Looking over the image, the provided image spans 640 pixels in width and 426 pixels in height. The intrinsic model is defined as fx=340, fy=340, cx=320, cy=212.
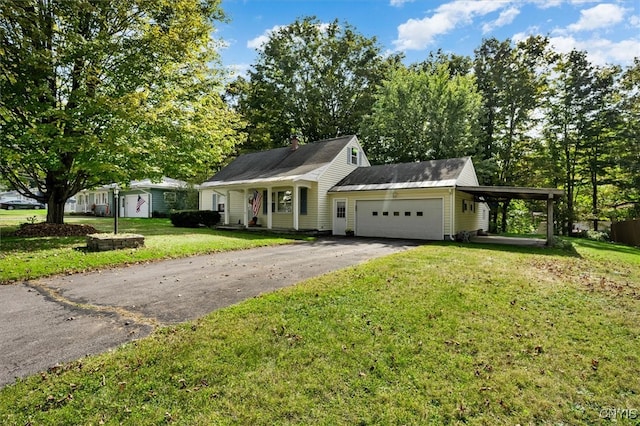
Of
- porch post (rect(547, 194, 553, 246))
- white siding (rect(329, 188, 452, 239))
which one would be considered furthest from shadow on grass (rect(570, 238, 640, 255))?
white siding (rect(329, 188, 452, 239))

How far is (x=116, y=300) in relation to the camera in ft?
17.7

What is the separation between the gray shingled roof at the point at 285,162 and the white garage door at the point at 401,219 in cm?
352

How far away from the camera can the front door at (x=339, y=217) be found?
17641mm

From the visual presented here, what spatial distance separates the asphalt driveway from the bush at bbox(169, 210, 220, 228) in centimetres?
1136

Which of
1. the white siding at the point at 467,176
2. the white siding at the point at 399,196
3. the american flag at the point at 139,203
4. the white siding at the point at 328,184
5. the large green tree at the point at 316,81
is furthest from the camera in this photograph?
the large green tree at the point at 316,81

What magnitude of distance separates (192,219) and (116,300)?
15.1 m

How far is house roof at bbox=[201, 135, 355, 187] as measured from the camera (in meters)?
17.7

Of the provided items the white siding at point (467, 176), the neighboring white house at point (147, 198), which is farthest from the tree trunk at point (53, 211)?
the white siding at point (467, 176)

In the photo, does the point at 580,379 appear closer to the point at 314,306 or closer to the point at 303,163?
the point at 314,306

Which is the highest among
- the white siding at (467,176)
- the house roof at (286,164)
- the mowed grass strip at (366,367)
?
the house roof at (286,164)

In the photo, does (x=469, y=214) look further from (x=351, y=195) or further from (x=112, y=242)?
(x=112, y=242)

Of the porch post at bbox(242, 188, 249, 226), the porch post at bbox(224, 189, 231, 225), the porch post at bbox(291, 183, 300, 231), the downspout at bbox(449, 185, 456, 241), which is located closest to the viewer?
the downspout at bbox(449, 185, 456, 241)

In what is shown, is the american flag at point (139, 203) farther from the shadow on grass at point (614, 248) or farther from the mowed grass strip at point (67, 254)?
the shadow on grass at point (614, 248)

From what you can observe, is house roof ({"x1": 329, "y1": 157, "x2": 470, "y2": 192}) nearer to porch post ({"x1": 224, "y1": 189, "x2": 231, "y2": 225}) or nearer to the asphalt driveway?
porch post ({"x1": 224, "y1": 189, "x2": 231, "y2": 225})
